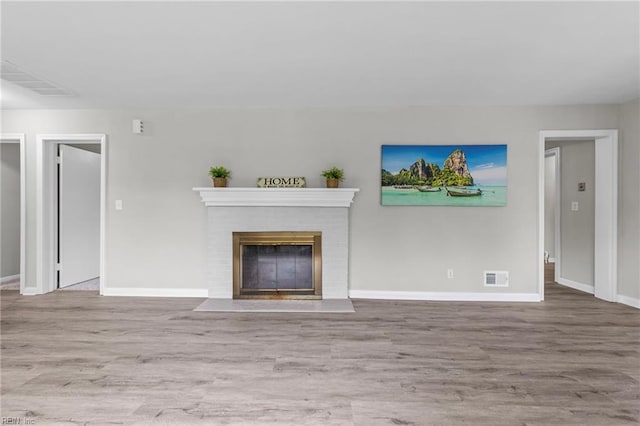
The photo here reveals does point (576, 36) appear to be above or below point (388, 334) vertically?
above

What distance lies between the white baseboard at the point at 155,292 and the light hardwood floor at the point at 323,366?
56 centimetres

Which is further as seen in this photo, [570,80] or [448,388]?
[570,80]

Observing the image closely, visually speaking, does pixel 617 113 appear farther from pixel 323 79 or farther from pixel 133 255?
pixel 133 255

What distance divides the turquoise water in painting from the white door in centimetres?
429

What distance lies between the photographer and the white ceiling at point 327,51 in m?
2.29

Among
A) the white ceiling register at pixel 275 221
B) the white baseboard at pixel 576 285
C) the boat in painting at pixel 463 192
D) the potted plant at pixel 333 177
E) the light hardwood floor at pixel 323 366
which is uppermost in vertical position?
the potted plant at pixel 333 177

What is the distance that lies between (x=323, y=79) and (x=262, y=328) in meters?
2.42

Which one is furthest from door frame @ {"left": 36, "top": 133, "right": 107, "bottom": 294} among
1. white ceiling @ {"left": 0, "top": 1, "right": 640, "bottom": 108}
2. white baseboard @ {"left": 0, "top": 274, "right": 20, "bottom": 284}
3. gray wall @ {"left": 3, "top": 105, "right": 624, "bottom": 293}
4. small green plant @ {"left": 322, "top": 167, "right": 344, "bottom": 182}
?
small green plant @ {"left": 322, "top": 167, "right": 344, "bottom": 182}

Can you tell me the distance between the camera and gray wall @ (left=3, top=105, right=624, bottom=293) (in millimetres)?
4348

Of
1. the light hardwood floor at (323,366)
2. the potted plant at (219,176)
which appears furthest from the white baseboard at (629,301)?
the potted plant at (219,176)

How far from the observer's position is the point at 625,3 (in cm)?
218

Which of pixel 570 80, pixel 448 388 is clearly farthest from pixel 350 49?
pixel 448 388

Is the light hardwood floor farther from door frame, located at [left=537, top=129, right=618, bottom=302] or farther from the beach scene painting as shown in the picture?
the beach scene painting

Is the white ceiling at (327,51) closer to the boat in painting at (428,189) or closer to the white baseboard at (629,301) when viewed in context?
the boat in painting at (428,189)
